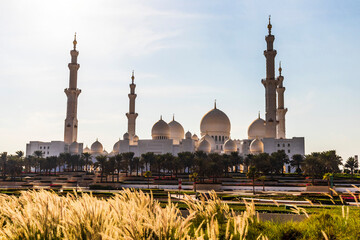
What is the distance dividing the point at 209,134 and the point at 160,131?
1173cm

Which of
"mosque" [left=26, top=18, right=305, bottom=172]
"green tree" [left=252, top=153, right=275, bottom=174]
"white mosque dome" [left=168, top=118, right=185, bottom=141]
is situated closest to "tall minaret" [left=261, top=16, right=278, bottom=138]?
"mosque" [left=26, top=18, right=305, bottom=172]

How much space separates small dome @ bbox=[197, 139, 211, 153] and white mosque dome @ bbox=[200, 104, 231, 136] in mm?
8129

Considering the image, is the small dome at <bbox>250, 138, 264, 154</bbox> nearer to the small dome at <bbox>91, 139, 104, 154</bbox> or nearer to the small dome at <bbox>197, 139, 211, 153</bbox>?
the small dome at <bbox>197, 139, 211, 153</bbox>

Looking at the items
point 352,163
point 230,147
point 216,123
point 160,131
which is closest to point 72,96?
point 160,131

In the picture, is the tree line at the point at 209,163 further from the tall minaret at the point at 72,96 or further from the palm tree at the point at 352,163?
the tall minaret at the point at 72,96

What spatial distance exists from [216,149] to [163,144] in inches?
513

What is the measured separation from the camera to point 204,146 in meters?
78.2

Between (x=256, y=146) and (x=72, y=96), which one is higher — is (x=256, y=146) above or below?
below

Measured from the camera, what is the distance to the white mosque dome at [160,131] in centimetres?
8325

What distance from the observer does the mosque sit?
7356 centimetres

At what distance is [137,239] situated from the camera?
23.0 feet

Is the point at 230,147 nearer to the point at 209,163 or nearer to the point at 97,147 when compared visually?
the point at 209,163

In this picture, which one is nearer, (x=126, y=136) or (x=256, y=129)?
(x=256, y=129)

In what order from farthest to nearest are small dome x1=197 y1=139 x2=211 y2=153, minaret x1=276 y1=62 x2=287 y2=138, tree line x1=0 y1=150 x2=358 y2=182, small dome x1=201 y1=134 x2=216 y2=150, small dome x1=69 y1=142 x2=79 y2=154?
small dome x1=69 y1=142 x2=79 y2=154 < small dome x1=201 y1=134 x2=216 y2=150 < minaret x1=276 y1=62 x2=287 y2=138 < small dome x1=197 y1=139 x2=211 y2=153 < tree line x1=0 y1=150 x2=358 y2=182
